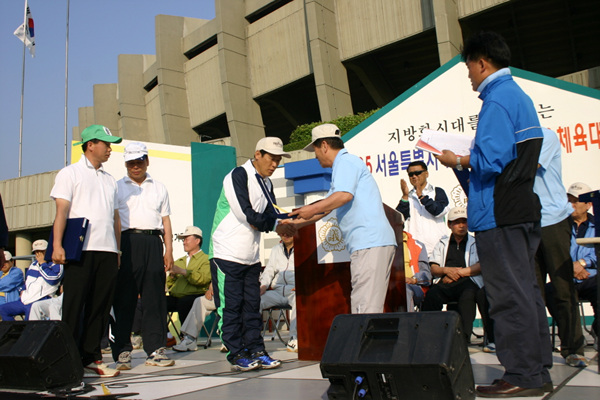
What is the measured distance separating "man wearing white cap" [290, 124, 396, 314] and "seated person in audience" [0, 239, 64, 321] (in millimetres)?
4445

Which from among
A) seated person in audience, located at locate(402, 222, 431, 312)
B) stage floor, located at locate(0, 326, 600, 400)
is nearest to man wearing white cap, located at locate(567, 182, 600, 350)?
stage floor, located at locate(0, 326, 600, 400)

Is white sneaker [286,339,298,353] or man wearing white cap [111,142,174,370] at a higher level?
man wearing white cap [111,142,174,370]

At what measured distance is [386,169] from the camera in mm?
8320

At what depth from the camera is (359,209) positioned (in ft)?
12.7

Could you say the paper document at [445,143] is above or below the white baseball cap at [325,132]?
below

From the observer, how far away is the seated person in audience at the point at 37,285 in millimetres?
6957

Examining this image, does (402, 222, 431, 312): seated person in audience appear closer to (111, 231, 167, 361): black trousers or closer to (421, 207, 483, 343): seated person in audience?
(421, 207, 483, 343): seated person in audience

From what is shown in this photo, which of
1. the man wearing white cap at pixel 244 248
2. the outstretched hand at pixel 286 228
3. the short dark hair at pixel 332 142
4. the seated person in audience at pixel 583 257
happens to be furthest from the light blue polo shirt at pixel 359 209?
the seated person in audience at pixel 583 257

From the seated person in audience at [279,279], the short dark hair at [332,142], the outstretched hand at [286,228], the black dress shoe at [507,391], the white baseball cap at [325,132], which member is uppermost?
the white baseball cap at [325,132]

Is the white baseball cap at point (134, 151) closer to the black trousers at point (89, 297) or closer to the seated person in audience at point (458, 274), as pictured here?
A: the black trousers at point (89, 297)

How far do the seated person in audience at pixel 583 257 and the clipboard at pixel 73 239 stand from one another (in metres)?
3.87

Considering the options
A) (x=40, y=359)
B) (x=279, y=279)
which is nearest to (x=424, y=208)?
(x=279, y=279)

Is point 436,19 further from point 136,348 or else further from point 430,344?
point 430,344

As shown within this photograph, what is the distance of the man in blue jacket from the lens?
9.42 feet
